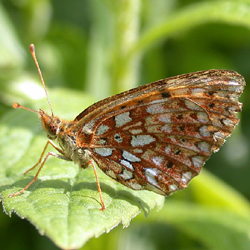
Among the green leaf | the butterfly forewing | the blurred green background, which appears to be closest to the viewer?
the green leaf

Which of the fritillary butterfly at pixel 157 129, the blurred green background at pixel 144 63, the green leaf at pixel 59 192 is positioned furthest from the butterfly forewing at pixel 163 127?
the blurred green background at pixel 144 63

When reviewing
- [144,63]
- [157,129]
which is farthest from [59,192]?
[144,63]

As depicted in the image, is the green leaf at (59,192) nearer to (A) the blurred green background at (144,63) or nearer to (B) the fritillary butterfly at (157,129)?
(B) the fritillary butterfly at (157,129)

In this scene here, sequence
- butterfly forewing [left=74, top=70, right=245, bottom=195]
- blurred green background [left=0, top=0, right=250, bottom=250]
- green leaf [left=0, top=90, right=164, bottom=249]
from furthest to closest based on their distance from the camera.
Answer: blurred green background [left=0, top=0, right=250, bottom=250]
butterfly forewing [left=74, top=70, right=245, bottom=195]
green leaf [left=0, top=90, right=164, bottom=249]

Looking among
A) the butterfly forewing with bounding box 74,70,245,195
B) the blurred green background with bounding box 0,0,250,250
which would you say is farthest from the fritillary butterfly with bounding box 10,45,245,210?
the blurred green background with bounding box 0,0,250,250

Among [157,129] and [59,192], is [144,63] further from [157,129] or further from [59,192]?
[59,192]

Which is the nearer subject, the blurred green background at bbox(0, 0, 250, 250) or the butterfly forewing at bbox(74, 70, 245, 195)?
the butterfly forewing at bbox(74, 70, 245, 195)

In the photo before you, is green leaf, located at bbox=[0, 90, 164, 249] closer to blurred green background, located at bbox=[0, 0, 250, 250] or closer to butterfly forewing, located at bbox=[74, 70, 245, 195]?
butterfly forewing, located at bbox=[74, 70, 245, 195]
